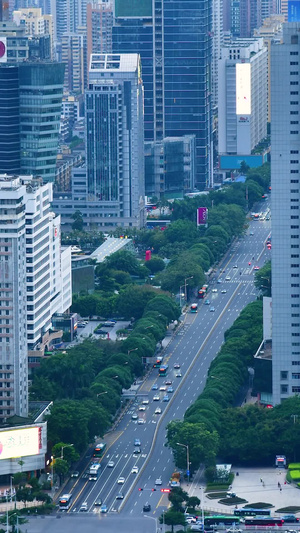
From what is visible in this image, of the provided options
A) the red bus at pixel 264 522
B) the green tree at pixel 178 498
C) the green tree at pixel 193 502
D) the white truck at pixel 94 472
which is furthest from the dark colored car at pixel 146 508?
the white truck at pixel 94 472

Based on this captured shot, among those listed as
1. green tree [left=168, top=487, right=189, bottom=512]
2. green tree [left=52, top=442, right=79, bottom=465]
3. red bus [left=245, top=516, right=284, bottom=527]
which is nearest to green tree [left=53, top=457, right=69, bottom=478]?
green tree [left=52, top=442, right=79, bottom=465]

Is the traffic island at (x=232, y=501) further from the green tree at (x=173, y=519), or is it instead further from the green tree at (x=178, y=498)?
the green tree at (x=173, y=519)

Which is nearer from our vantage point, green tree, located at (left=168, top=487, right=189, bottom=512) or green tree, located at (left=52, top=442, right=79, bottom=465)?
green tree, located at (left=168, top=487, right=189, bottom=512)

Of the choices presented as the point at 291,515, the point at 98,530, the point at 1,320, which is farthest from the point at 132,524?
the point at 1,320

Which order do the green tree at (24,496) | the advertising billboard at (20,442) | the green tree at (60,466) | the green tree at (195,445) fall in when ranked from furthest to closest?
the green tree at (195,445), the advertising billboard at (20,442), the green tree at (60,466), the green tree at (24,496)

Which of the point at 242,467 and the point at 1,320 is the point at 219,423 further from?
the point at 1,320

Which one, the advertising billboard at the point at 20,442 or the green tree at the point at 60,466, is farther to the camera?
the advertising billboard at the point at 20,442

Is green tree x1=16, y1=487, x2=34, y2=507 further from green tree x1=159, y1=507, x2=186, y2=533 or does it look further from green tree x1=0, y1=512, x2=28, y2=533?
green tree x1=159, y1=507, x2=186, y2=533

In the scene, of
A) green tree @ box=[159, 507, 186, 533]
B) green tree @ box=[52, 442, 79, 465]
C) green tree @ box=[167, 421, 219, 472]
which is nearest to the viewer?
green tree @ box=[159, 507, 186, 533]

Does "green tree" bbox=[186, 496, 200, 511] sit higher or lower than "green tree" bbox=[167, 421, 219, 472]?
lower
